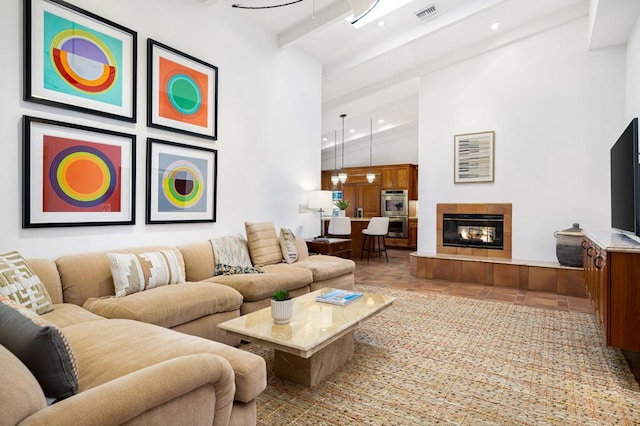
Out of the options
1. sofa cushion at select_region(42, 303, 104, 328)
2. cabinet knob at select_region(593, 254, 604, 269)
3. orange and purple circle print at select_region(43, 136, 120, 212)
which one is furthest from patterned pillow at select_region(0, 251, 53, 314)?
cabinet knob at select_region(593, 254, 604, 269)

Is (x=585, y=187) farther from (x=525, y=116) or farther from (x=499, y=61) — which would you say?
(x=499, y=61)

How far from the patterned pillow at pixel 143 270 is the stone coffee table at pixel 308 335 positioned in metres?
0.83

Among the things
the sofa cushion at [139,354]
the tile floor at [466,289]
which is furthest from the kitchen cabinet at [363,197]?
the sofa cushion at [139,354]

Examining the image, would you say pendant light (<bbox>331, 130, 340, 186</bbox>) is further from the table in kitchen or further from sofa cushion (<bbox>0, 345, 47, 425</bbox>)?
sofa cushion (<bbox>0, 345, 47, 425</bbox>)

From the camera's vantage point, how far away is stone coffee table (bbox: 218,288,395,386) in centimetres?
196

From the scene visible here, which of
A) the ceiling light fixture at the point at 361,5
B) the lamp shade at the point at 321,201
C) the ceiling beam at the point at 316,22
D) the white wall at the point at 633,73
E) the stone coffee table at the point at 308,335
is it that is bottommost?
the stone coffee table at the point at 308,335

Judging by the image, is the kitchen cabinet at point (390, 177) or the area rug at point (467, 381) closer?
the area rug at point (467, 381)

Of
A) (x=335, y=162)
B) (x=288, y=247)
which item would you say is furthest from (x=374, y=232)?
(x=335, y=162)

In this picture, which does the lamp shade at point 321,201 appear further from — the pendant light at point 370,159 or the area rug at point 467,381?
the pendant light at point 370,159

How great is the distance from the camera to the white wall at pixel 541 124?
15.8 feet

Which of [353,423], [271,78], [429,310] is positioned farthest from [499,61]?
[353,423]

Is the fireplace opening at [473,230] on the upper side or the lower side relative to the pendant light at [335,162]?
lower

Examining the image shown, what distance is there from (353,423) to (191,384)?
0.95m

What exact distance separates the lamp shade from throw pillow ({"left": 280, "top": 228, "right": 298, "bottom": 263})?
91 centimetres
